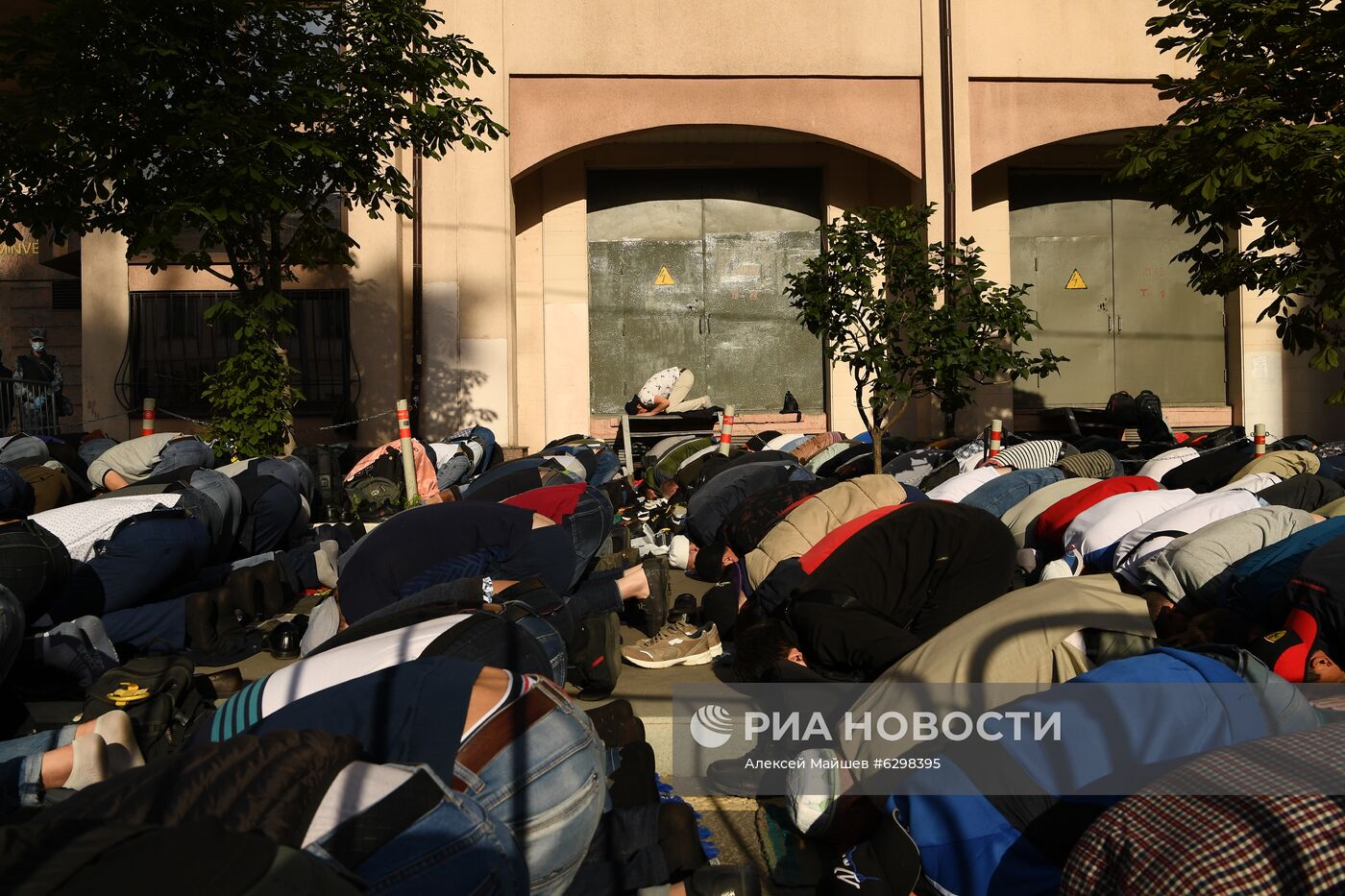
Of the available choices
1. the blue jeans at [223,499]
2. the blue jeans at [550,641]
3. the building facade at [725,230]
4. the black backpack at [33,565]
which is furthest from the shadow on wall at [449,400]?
the blue jeans at [550,641]

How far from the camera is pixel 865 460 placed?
9555 millimetres

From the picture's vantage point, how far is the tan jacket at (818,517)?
555 centimetres

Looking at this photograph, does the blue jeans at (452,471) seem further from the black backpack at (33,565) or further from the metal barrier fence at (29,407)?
the black backpack at (33,565)

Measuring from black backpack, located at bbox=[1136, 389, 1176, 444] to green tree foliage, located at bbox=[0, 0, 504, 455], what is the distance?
737 cm

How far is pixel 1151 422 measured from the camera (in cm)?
1145

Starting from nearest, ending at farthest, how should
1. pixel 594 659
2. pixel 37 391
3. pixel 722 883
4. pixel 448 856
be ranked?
1. pixel 448 856
2. pixel 722 883
3. pixel 594 659
4. pixel 37 391

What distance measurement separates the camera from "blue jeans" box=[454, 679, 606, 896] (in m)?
2.28

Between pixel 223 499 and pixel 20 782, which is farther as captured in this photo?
pixel 223 499

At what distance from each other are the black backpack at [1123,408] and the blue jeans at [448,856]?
11071 millimetres

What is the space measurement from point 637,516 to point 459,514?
4170 millimetres

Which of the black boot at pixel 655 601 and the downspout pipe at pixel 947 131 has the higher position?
the downspout pipe at pixel 947 131

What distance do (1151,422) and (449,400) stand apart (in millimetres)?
7417

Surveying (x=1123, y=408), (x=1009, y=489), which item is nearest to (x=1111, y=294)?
(x=1123, y=408)

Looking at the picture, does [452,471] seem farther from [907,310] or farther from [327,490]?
[907,310]
